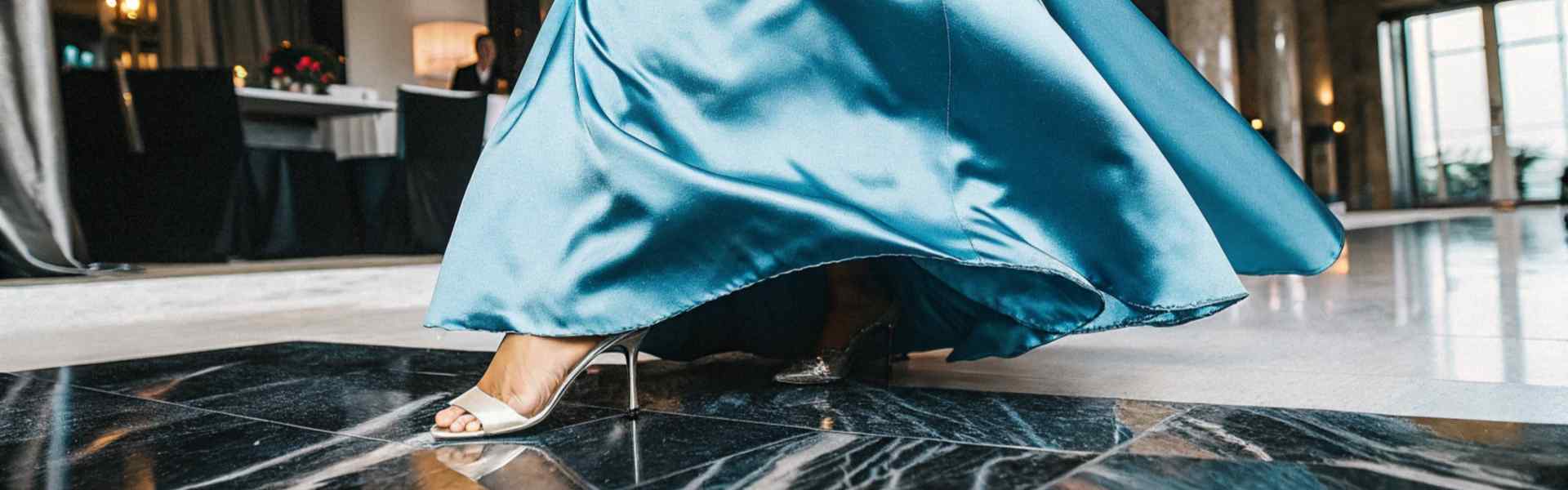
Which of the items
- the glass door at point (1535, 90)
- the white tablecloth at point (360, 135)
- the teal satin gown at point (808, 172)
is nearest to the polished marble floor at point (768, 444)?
the teal satin gown at point (808, 172)

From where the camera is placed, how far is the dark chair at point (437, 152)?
14.6 ft

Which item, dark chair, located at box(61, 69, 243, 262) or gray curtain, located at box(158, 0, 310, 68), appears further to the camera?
gray curtain, located at box(158, 0, 310, 68)

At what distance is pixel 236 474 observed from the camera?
34.7 inches

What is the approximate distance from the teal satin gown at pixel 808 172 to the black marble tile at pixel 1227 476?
8.0 inches

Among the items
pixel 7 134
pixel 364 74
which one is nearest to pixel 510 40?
pixel 364 74

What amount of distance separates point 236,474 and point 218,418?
0.38 meters

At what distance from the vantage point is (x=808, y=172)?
1.06 meters

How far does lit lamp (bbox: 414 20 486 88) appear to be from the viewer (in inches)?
303

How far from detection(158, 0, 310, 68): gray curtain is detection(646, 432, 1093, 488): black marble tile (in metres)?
7.48

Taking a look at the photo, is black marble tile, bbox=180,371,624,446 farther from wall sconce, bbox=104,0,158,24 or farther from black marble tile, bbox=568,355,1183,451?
wall sconce, bbox=104,0,158,24

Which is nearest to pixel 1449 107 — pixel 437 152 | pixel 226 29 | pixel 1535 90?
pixel 1535 90

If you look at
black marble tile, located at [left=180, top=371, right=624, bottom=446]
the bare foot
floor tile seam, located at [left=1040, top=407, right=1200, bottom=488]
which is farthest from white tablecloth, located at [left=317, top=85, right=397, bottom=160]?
floor tile seam, located at [left=1040, top=407, right=1200, bottom=488]

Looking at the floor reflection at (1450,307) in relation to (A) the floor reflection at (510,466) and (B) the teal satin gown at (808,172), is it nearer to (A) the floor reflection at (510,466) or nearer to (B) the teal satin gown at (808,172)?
(B) the teal satin gown at (808,172)

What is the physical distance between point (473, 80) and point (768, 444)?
5397 mm
